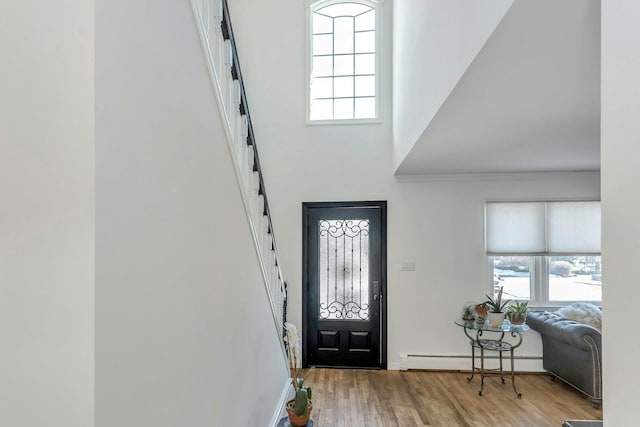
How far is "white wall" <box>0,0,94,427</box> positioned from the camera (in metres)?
0.71

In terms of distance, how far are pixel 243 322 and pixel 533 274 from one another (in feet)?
12.2

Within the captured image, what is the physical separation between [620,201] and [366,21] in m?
4.67

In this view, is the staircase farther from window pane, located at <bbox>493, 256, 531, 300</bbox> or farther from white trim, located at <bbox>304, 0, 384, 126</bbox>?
window pane, located at <bbox>493, 256, 531, 300</bbox>

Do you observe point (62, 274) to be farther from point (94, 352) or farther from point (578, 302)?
point (578, 302)

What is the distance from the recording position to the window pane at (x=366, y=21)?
4.68m

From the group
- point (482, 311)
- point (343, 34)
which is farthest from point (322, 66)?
point (482, 311)

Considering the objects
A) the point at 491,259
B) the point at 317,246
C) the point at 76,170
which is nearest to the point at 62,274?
the point at 76,170

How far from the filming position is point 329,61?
15.6ft

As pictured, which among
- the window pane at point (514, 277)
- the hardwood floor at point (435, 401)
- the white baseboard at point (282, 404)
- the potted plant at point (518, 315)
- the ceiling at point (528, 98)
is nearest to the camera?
the ceiling at point (528, 98)

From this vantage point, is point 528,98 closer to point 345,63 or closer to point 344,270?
point 344,270

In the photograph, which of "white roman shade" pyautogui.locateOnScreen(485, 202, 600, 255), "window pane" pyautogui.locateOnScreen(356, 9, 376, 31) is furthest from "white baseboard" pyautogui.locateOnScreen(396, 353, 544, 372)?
"window pane" pyautogui.locateOnScreen(356, 9, 376, 31)

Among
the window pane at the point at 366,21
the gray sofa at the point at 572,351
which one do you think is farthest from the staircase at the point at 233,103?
the window pane at the point at 366,21

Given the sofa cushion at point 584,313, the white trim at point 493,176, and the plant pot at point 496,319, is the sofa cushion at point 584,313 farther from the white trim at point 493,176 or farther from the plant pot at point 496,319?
the white trim at point 493,176

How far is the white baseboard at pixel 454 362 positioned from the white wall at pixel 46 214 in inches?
161
